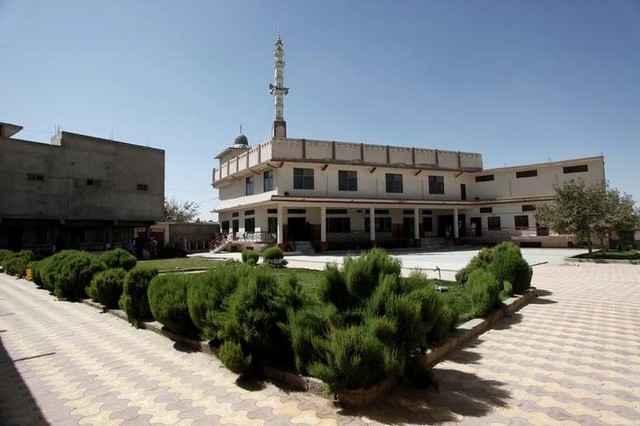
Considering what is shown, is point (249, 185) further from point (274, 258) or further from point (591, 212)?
point (591, 212)

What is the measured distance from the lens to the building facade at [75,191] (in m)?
25.5

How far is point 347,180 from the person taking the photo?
99.6 feet

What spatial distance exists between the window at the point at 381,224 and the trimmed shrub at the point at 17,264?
73.4 ft

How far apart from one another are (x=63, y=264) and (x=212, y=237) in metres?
25.9

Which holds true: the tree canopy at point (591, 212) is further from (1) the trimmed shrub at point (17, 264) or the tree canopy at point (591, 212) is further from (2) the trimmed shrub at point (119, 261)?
(1) the trimmed shrub at point (17, 264)

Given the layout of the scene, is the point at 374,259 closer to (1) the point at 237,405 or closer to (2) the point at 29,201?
(1) the point at 237,405

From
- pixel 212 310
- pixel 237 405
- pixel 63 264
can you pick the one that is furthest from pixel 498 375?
pixel 63 264

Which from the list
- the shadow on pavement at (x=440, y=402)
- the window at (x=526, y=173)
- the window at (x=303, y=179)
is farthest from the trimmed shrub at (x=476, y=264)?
the window at (x=526, y=173)

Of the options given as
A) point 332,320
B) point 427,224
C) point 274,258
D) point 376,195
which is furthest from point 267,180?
point 332,320

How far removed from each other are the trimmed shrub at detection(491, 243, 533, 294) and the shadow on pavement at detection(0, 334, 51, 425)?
8.45 m

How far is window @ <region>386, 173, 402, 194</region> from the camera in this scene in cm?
3219

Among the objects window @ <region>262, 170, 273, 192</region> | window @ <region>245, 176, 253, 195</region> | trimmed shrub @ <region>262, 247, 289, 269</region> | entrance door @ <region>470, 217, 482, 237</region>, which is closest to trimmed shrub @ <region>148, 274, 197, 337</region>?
trimmed shrub @ <region>262, 247, 289, 269</region>

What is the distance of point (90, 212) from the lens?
28.4m

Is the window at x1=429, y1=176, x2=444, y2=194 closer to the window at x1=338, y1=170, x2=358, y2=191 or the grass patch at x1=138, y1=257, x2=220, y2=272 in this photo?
the window at x1=338, y1=170, x2=358, y2=191
